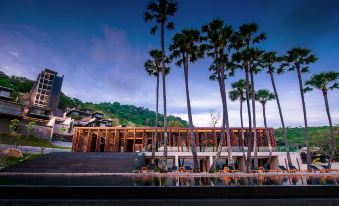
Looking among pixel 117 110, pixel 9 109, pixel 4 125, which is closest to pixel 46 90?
pixel 9 109

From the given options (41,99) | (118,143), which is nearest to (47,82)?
(41,99)

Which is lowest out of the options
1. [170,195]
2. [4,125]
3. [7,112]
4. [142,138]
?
[170,195]

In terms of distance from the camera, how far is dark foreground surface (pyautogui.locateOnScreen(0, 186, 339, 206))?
2752 millimetres

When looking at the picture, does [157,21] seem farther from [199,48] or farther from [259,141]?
[259,141]

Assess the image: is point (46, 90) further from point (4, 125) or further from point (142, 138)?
point (142, 138)

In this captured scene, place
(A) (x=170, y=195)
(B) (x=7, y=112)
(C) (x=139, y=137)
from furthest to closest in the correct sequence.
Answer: (B) (x=7, y=112), (C) (x=139, y=137), (A) (x=170, y=195)

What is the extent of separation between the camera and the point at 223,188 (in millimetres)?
2979

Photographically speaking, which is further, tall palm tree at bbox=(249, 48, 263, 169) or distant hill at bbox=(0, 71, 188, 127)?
distant hill at bbox=(0, 71, 188, 127)

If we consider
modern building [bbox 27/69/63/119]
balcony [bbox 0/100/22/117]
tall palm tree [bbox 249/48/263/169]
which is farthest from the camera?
modern building [bbox 27/69/63/119]

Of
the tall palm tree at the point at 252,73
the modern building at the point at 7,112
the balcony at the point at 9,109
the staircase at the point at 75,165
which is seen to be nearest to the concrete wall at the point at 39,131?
the modern building at the point at 7,112

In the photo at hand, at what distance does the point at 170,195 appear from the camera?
2.97 m

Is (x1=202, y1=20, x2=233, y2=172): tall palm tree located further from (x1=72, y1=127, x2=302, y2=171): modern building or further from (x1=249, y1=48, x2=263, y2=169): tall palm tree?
(x1=72, y1=127, x2=302, y2=171): modern building

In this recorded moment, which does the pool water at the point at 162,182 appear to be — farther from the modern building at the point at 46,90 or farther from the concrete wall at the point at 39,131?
the modern building at the point at 46,90

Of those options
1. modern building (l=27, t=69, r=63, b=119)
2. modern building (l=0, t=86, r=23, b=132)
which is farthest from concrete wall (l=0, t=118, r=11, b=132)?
modern building (l=27, t=69, r=63, b=119)
